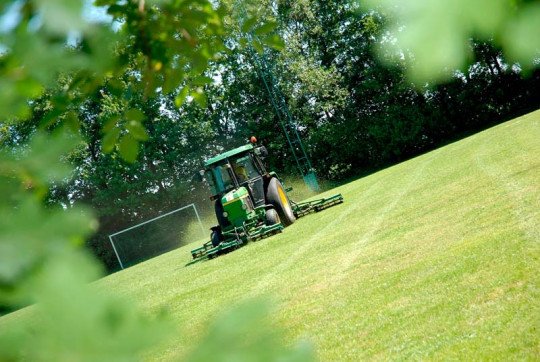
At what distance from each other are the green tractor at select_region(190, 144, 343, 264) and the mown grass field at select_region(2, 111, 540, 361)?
1436mm

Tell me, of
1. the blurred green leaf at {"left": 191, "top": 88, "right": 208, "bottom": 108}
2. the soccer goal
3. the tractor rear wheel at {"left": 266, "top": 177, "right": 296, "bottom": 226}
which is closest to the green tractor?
the tractor rear wheel at {"left": 266, "top": 177, "right": 296, "bottom": 226}

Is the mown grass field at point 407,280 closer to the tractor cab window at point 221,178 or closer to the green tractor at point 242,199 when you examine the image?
the green tractor at point 242,199

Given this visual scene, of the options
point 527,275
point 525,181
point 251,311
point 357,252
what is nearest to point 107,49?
point 251,311

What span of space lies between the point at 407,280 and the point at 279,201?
24.8ft

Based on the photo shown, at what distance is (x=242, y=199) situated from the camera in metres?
11.7

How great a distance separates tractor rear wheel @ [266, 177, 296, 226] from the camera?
12.0 m

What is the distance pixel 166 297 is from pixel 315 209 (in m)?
5.85

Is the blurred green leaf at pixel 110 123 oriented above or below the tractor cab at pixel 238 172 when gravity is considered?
below

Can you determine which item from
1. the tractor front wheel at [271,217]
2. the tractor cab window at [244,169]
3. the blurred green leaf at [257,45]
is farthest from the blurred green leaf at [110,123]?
the tractor cab window at [244,169]

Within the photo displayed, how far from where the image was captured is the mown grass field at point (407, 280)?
314 centimetres

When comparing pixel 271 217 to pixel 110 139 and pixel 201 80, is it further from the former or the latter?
pixel 110 139

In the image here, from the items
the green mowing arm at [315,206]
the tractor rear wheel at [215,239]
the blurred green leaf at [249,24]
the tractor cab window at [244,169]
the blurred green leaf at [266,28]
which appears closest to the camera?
the blurred green leaf at [266,28]

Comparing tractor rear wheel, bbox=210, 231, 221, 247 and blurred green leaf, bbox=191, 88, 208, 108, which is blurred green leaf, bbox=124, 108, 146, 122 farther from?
tractor rear wheel, bbox=210, 231, 221, 247

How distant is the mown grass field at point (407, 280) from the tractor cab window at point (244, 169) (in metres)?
2.56
